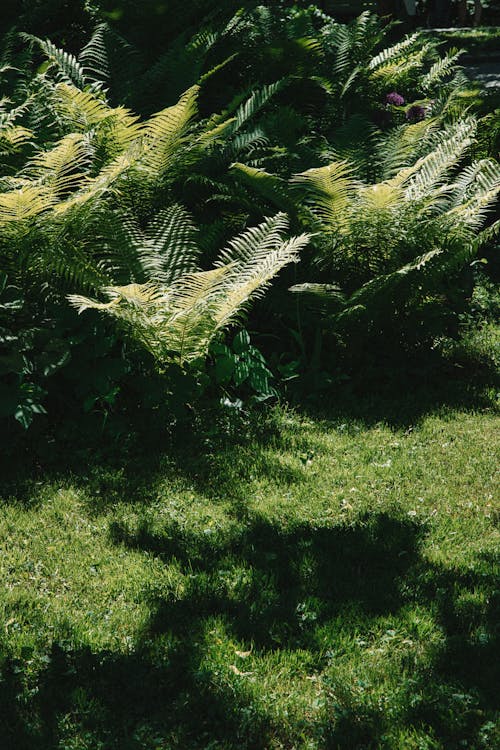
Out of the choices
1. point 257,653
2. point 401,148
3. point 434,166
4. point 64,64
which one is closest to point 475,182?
point 434,166

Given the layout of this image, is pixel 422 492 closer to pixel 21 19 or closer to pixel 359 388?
pixel 359 388

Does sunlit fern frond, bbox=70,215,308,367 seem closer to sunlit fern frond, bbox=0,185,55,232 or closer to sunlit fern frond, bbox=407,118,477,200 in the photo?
sunlit fern frond, bbox=0,185,55,232

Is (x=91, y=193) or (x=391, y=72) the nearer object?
(x=91, y=193)

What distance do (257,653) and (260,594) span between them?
35 cm

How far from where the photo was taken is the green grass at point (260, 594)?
287cm

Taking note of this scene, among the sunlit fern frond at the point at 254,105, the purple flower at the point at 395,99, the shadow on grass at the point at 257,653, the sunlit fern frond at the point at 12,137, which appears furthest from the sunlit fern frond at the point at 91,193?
the purple flower at the point at 395,99

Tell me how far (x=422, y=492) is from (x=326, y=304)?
1.66m

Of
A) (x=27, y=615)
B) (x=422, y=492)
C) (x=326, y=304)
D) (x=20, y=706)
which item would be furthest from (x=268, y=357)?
(x=20, y=706)

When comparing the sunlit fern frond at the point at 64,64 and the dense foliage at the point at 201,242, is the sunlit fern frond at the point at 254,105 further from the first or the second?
the sunlit fern frond at the point at 64,64

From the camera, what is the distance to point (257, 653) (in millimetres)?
3170

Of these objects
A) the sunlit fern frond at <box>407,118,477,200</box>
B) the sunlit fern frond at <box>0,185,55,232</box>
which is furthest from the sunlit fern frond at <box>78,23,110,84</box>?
the sunlit fern frond at <box>407,118,477,200</box>

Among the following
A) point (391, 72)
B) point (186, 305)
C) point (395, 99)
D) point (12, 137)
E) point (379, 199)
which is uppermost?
point (391, 72)

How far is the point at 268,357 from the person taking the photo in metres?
5.70

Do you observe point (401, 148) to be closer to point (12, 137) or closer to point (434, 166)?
point (434, 166)
